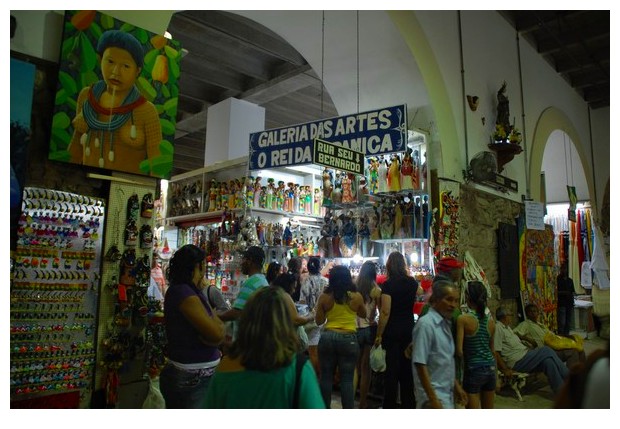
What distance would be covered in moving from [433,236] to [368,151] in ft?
4.64

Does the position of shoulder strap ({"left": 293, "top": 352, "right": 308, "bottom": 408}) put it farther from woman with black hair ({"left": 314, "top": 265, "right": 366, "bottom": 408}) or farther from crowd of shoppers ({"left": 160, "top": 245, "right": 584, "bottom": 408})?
woman with black hair ({"left": 314, "top": 265, "right": 366, "bottom": 408})

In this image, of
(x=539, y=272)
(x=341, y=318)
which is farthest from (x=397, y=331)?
(x=539, y=272)

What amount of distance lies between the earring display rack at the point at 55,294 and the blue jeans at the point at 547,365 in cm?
398

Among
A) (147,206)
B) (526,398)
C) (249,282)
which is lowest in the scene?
(526,398)

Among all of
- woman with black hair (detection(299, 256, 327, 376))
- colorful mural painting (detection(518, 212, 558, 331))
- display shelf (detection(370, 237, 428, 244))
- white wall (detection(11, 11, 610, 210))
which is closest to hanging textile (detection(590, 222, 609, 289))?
colorful mural painting (detection(518, 212, 558, 331))

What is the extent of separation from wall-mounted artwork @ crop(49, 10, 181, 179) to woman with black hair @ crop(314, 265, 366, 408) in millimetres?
1566

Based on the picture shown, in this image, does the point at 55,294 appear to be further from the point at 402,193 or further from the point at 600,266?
the point at 600,266

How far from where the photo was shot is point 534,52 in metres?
8.09

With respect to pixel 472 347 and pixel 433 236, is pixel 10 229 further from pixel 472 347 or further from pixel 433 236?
pixel 433 236

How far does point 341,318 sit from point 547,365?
2323 millimetres

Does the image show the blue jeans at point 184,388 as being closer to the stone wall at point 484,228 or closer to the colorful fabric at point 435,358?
the colorful fabric at point 435,358

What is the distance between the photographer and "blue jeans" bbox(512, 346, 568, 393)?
14.5 feet

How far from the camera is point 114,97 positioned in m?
3.07

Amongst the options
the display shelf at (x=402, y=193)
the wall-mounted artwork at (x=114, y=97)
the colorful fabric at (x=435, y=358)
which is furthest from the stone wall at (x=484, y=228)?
the wall-mounted artwork at (x=114, y=97)
